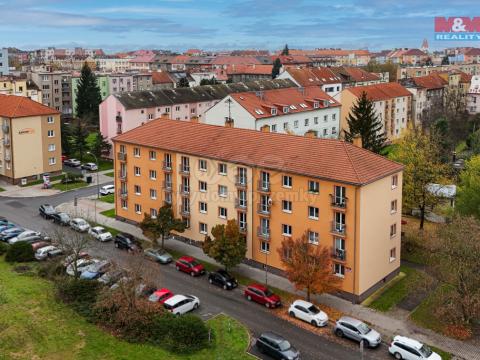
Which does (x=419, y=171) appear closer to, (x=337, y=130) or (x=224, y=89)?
(x=337, y=130)

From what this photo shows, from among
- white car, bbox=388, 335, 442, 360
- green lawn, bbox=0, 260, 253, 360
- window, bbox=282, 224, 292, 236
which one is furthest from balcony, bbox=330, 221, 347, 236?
green lawn, bbox=0, 260, 253, 360

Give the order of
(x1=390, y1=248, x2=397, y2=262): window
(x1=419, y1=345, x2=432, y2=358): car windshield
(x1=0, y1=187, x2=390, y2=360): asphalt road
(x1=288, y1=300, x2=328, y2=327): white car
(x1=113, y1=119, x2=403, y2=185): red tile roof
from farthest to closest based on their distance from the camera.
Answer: (x1=390, y1=248, x2=397, y2=262): window, (x1=113, y1=119, x2=403, y2=185): red tile roof, (x1=288, y1=300, x2=328, y2=327): white car, (x1=0, y1=187, x2=390, y2=360): asphalt road, (x1=419, y1=345, x2=432, y2=358): car windshield

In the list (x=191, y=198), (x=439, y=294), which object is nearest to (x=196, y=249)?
(x=191, y=198)

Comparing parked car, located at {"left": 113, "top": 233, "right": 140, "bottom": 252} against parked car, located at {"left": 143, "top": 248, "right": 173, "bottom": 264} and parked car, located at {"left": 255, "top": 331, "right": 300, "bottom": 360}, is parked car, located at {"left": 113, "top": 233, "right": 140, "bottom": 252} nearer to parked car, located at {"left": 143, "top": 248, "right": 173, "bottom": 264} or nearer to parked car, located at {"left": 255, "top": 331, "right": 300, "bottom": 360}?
parked car, located at {"left": 143, "top": 248, "right": 173, "bottom": 264}

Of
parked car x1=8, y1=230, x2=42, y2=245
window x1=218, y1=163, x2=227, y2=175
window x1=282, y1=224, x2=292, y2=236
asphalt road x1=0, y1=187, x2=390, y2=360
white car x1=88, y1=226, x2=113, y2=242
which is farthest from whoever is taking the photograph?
white car x1=88, y1=226, x2=113, y2=242

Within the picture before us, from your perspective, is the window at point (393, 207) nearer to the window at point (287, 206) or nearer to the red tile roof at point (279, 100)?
the window at point (287, 206)

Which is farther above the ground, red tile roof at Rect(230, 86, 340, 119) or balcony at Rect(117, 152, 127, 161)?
red tile roof at Rect(230, 86, 340, 119)

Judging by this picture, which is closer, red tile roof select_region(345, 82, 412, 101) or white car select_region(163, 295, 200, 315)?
white car select_region(163, 295, 200, 315)
